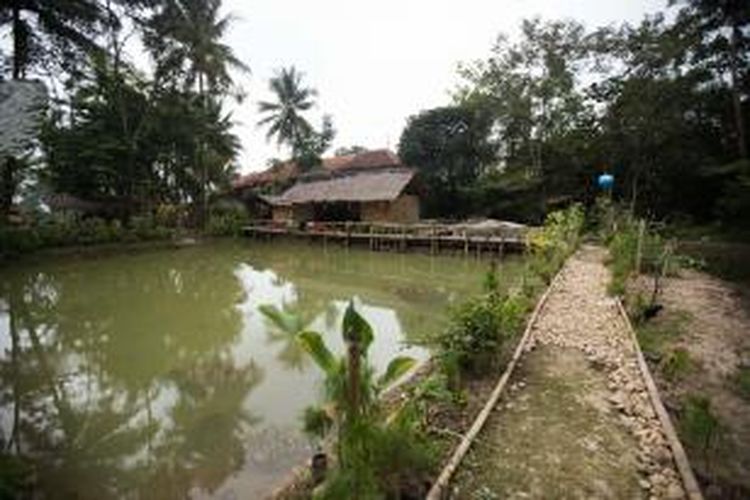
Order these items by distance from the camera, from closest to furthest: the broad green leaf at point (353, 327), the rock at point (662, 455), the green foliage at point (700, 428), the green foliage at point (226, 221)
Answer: the broad green leaf at point (353, 327)
the rock at point (662, 455)
the green foliage at point (700, 428)
the green foliage at point (226, 221)

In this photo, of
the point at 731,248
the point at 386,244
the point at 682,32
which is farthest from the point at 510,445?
the point at 682,32

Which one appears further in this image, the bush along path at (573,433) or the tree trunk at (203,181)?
the tree trunk at (203,181)

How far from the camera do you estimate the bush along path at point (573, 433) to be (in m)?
3.85

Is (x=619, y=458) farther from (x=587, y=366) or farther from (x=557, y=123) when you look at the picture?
(x=557, y=123)

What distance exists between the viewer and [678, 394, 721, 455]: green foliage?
421 cm

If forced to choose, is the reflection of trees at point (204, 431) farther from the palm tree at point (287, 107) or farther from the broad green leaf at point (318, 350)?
the palm tree at point (287, 107)

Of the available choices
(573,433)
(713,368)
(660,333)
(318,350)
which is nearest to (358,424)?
(318,350)

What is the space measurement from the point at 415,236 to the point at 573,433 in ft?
56.7

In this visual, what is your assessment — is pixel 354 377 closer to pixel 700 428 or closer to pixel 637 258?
pixel 700 428

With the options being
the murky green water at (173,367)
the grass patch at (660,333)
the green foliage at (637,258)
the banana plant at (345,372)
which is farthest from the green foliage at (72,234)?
the grass patch at (660,333)

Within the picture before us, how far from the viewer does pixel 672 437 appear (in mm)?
4242

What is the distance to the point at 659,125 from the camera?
2083 centimetres

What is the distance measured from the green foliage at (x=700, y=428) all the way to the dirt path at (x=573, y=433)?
221mm

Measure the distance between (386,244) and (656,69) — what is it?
1390cm
